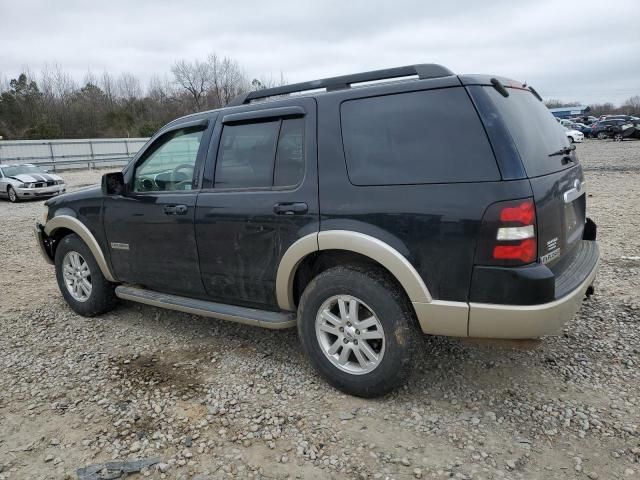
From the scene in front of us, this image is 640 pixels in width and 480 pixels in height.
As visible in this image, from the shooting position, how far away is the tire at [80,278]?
4.52 m

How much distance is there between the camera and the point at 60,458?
2.63 m

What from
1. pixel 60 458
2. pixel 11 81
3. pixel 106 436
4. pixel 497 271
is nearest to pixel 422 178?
pixel 497 271

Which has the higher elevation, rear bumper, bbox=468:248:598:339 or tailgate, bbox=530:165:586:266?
tailgate, bbox=530:165:586:266

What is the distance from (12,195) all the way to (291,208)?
16500mm

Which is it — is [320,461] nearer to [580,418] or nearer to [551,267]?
[580,418]

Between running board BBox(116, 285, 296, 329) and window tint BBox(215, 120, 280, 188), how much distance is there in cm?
93

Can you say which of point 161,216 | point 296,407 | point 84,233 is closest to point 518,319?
point 296,407

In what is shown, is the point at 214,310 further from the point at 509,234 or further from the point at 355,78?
the point at 509,234

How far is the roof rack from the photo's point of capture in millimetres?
2822

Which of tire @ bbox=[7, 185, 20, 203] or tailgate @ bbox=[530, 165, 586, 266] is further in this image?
tire @ bbox=[7, 185, 20, 203]

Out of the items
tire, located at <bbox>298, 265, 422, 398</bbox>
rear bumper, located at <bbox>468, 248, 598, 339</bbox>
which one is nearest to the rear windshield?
rear bumper, located at <bbox>468, 248, 598, 339</bbox>

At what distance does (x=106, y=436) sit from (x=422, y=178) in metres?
2.42

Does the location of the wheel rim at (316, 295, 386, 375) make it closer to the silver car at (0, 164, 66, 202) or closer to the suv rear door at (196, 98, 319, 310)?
the suv rear door at (196, 98, 319, 310)

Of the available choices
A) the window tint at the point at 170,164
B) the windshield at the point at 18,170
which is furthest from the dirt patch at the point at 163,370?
the windshield at the point at 18,170
